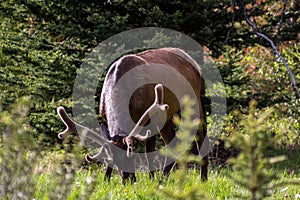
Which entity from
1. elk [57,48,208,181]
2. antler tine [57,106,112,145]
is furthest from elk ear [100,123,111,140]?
antler tine [57,106,112,145]

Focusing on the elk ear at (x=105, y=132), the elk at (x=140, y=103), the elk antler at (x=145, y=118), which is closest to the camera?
the elk antler at (x=145, y=118)

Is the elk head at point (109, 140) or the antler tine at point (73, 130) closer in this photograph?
the elk head at point (109, 140)

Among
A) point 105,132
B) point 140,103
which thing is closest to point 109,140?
point 105,132

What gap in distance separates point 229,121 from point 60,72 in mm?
2505

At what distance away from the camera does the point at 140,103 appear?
18.1 ft

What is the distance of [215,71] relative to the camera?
23.7ft

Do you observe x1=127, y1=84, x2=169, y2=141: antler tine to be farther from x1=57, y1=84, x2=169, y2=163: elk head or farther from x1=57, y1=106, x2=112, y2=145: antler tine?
x1=57, y1=106, x2=112, y2=145: antler tine

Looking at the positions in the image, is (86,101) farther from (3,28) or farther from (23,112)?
(23,112)

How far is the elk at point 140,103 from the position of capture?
4.84m

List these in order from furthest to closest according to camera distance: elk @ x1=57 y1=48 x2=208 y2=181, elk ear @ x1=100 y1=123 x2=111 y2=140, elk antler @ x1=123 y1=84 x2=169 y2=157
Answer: elk ear @ x1=100 y1=123 x2=111 y2=140 < elk @ x1=57 y1=48 x2=208 y2=181 < elk antler @ x1=123 y1=84 x2=169 y2=157

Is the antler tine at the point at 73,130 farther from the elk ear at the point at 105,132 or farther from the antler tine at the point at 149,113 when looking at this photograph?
the antler tine at the point at 149,113

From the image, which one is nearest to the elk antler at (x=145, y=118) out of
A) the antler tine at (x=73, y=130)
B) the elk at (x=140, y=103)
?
the elk at (x=140, y=103)

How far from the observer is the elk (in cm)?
484

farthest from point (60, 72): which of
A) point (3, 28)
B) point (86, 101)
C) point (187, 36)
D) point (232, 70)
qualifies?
point (232, 70)
